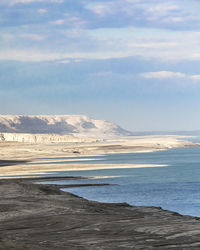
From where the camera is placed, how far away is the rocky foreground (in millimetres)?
23703

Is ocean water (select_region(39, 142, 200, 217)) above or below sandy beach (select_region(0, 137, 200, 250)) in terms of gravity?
below

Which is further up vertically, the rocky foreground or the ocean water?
the rocky foreground

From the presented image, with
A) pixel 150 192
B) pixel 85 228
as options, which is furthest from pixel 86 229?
pixel 150 192

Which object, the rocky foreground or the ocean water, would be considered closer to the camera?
the rocky foreground

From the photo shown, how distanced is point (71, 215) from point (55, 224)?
10.4ft

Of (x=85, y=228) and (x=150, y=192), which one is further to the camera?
(x=150, y=192)

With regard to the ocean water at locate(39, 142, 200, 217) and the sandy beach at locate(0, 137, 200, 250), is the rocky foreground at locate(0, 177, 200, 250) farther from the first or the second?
the ocean water at locate(39, 142, 200, 217)

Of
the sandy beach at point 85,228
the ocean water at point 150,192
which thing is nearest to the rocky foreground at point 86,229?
the sandy beach at point 85,228

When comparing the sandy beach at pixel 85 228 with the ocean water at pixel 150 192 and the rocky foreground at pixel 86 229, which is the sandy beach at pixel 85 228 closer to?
the rocky foreground at pixel 86 229

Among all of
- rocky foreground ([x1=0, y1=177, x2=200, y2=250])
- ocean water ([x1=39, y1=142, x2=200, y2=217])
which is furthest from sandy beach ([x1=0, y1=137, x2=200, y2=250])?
ocean water ([x1=39, y1=142, x2=200, y2=217])

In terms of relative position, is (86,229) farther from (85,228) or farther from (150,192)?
(150,192)

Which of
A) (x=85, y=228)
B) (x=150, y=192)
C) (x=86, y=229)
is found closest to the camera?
(x=86, y=229)

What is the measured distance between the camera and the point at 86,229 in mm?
28281

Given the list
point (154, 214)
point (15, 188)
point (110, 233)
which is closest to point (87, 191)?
point (15, 188)
